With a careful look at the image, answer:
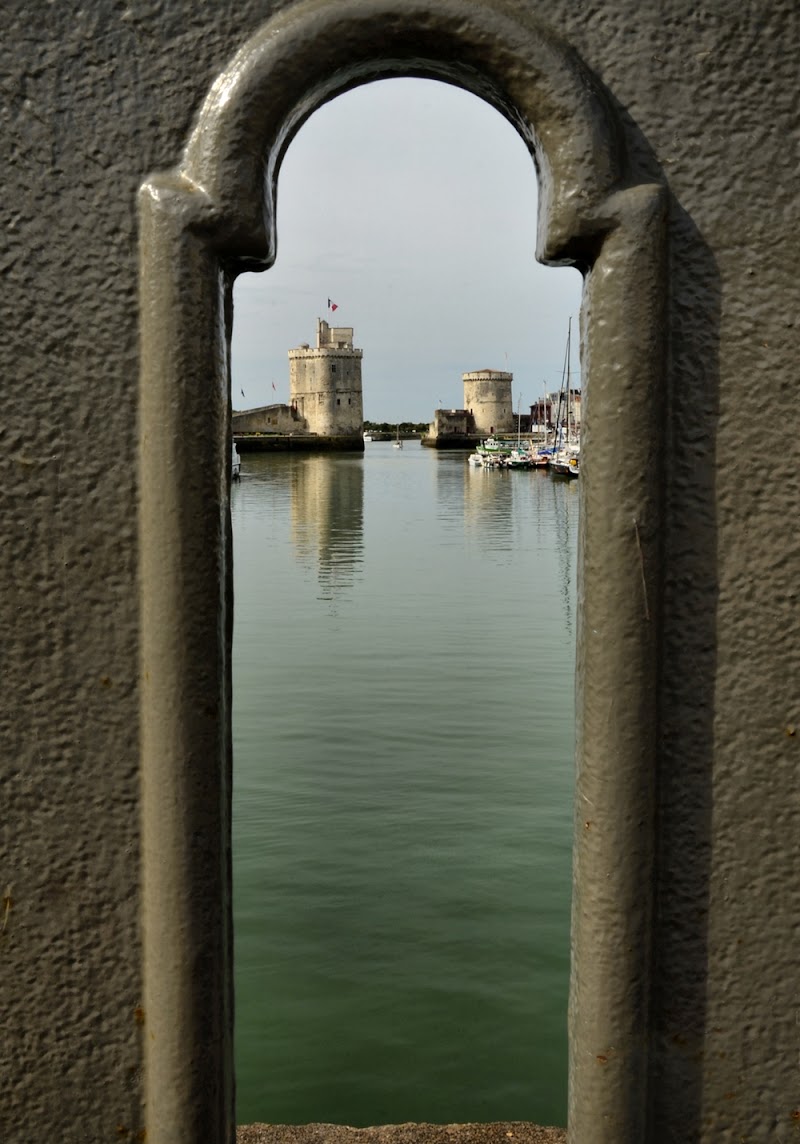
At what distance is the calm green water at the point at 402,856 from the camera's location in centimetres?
436

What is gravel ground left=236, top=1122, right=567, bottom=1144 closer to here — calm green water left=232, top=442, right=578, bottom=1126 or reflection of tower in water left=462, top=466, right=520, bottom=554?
calm green water left=232, top=442, right=578, bottom=1126

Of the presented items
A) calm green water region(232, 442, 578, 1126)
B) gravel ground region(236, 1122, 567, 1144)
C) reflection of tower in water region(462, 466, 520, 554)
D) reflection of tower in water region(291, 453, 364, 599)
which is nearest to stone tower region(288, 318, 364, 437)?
reflection of tower in water region(291, 453, 364, 599)

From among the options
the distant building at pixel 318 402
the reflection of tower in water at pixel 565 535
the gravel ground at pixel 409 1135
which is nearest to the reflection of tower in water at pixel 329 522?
the reflection of tower in water at pixel 565 535

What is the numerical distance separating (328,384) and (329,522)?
1311 inches

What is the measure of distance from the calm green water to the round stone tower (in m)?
55.0

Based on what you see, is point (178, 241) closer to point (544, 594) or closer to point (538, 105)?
point (538, 105)

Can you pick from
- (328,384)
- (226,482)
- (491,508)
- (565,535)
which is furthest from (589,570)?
(328,384)

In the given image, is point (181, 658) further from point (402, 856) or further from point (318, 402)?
point (318, 402)

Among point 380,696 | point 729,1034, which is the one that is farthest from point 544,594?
point 729,1034

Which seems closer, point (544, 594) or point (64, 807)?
point (64, 807)

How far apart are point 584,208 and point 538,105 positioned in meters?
0.15

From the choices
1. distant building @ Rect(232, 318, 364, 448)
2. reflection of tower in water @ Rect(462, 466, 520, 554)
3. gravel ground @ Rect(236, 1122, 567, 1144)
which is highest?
distant building @ Rect(232, 318, 364, 448)

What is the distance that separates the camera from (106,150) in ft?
4.99

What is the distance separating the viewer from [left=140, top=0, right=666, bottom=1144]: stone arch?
1494mm
